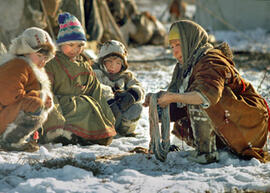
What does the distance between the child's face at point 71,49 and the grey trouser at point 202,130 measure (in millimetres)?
1348

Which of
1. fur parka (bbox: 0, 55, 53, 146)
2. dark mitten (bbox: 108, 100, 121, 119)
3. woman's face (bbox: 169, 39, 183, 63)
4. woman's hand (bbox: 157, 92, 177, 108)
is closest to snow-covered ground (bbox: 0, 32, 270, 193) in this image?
fur parka (bbox: 0, 55, 53, 146)

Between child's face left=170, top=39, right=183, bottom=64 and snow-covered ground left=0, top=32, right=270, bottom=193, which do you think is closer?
snow-covered ground left=0, top=32, right=270, bottom=193

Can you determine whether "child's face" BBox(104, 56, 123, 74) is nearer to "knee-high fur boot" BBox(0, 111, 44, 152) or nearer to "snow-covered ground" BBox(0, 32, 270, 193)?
"snow-covered ground" BBox(0, 32, 270, 193)

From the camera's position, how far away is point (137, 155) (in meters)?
3.79

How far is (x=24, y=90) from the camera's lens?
3764mm

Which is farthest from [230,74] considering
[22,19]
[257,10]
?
[257,10]

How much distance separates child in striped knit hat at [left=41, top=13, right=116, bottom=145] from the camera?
4.27 m

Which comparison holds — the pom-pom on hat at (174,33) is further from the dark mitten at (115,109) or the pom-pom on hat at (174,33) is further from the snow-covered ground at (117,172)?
the dark mitten at (115,109)

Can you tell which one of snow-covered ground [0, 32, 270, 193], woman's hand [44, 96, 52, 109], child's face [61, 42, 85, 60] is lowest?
snow-covered ground [0, 32, 270, 193]

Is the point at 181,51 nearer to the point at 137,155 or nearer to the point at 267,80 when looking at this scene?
the point at 137,155

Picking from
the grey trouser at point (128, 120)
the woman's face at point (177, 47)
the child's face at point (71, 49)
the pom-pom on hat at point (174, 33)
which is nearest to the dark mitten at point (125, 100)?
the grey trouser at point (128, 120)

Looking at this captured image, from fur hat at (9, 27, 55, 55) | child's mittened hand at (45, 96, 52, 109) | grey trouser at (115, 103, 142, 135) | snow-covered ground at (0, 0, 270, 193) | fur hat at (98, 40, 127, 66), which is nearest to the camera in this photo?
snow-covered ground at (0, 0, 270, 193)

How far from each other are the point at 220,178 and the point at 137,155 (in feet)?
2.67

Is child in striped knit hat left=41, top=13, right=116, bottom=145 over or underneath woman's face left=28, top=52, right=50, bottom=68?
underneath
